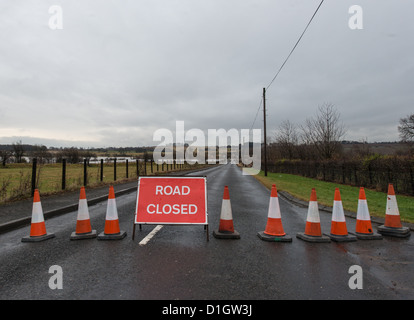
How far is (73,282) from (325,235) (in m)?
4.75

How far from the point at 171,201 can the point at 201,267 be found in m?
1.97

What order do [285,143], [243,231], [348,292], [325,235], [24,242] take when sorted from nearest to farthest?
1. [348,292]
2. [24,242]
3. [325,235]
4. [243,231]
5. [285,143]

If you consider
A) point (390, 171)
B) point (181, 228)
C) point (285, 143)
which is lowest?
point (181, 228)

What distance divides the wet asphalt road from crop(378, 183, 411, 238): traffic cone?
0.27 meters

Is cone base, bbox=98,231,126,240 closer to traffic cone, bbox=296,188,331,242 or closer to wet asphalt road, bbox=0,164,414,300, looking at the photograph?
wet asphalt road, bbox=0,164,414,300

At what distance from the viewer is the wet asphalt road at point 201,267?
2984mm

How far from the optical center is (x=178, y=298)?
285 cm

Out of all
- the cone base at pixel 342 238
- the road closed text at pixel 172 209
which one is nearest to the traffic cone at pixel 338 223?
the cone base at pixel 342 238

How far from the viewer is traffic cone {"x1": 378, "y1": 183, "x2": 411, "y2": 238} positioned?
5469 millimetres

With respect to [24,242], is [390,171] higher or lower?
higher

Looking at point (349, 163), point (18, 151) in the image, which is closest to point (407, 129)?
point (349, 163)

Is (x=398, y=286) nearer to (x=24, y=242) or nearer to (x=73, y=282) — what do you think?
(x=73, y=282)
